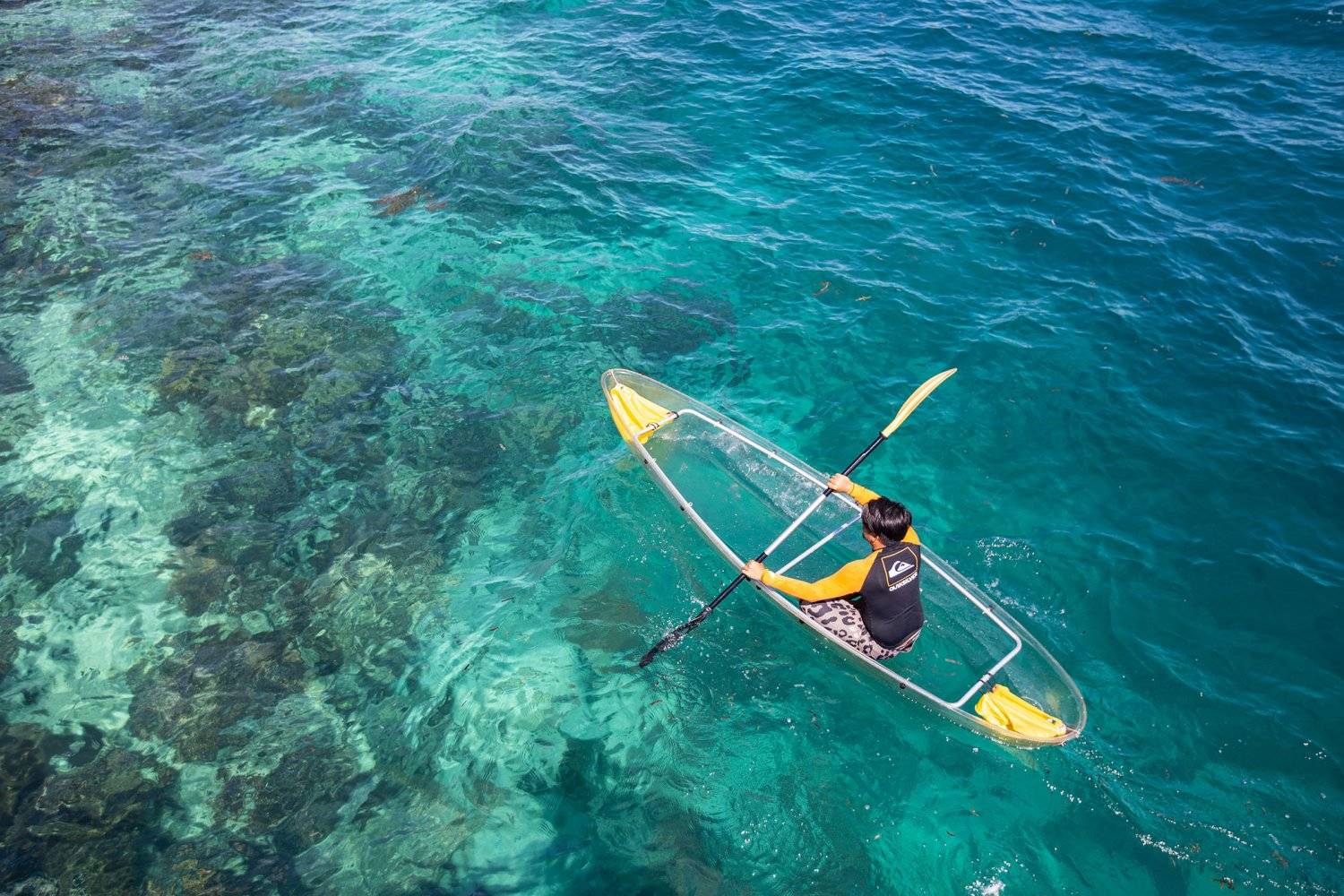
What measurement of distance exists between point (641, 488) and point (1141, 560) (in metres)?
6.87

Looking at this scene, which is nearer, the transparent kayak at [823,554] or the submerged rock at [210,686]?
the transparent kayak at [823,554]

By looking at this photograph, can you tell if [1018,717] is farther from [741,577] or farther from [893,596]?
[741,577]

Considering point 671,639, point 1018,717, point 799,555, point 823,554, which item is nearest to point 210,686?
point 671,639

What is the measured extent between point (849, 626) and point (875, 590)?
0.88 metres

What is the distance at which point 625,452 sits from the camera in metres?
10.5

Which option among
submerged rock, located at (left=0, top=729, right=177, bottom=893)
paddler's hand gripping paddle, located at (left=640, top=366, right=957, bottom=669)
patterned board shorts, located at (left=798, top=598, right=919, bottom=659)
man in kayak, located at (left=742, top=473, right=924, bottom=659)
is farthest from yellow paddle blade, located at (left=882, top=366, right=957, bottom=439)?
submerged rock, located at (left=0, top=729, right=177, bottom=893)

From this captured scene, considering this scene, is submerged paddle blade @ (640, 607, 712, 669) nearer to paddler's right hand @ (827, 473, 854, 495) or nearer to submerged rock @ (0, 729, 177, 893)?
paddler's right hand @ (827, 473, 854, 495)

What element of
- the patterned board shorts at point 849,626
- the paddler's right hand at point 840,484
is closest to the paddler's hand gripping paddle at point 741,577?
the paddler's right hand at point 840,484

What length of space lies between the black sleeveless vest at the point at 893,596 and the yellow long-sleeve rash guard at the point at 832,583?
100 mm

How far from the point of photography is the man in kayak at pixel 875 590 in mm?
7047

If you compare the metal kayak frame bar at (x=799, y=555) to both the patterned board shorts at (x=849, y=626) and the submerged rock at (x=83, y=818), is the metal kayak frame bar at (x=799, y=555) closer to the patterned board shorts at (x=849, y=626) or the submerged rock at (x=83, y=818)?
the patterned board shorts at (x=849, y=626)

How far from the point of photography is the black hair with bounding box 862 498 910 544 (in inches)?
277

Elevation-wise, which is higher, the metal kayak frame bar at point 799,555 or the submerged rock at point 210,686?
the metal kayak frame bar at point 799,555

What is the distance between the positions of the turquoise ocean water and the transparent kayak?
0.46 m
